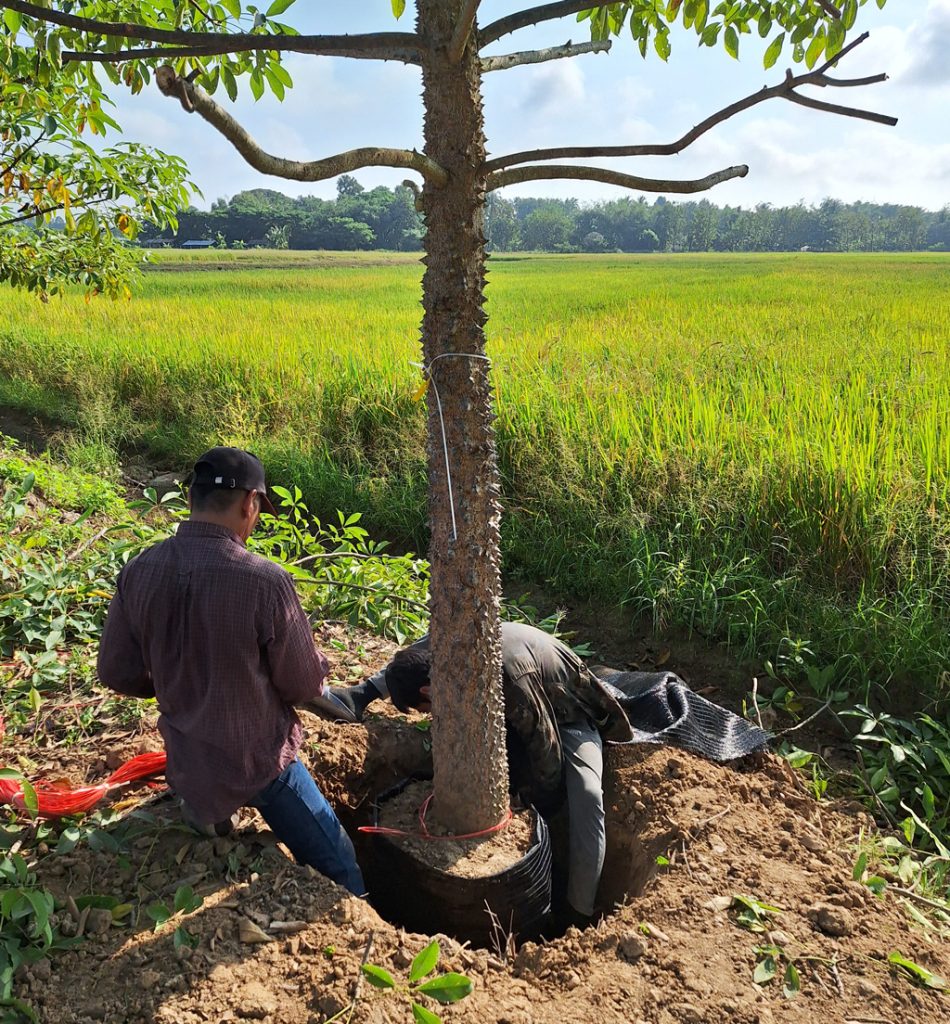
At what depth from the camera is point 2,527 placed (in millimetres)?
3930

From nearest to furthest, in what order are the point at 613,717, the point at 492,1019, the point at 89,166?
1. the point at 492,1019
2. the point at 613,717
3. the point at 89,166

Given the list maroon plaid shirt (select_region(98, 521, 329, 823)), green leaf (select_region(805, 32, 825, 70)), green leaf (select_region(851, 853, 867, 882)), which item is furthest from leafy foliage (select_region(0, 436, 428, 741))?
green leaf (select_region(805, 32, 825, 70))

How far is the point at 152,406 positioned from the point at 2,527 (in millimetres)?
4900

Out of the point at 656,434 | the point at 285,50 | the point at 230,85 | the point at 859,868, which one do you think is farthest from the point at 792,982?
the point at 656,434

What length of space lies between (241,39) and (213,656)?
4.45 ft

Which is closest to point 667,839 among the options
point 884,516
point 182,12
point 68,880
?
point 68,880

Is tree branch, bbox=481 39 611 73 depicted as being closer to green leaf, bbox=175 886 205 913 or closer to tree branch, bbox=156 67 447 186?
tree branch, bbox=156 67 447 186

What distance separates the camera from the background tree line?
2237 inches

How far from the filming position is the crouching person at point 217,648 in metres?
1.90

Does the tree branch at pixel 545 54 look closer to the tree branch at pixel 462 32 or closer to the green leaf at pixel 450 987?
the tree branch at pixel 462 32

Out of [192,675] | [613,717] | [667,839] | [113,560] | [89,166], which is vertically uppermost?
[89,166]

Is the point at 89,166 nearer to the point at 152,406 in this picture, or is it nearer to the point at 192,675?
the point at 192,675

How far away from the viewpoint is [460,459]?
77.0 inches

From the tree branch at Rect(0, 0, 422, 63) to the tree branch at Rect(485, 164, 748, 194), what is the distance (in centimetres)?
33
